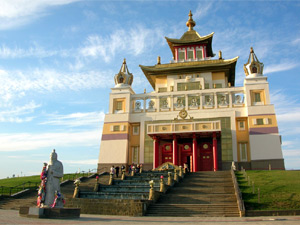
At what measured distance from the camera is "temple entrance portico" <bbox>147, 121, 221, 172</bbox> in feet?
125

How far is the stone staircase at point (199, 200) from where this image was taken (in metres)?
18.5

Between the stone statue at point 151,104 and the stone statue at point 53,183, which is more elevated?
the stone statue at point 151,104

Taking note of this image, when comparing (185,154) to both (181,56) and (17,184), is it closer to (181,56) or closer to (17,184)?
(181,56)

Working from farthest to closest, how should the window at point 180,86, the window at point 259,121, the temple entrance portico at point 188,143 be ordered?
the window at point 180,86 → the window at point 259,121 → the temple entrance portico at point 188,143

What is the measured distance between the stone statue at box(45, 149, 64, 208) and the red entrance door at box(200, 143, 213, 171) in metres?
26.8

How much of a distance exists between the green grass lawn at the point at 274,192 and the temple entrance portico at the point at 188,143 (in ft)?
36.6

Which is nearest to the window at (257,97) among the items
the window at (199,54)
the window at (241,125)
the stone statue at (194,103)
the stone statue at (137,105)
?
the window at (241,125)

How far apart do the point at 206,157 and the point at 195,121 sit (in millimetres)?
4989

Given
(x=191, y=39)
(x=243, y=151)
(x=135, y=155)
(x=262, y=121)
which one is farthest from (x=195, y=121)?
(x=191, y=39)

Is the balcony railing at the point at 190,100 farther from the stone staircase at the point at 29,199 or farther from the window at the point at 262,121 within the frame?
the stone staircase at the point at 29,199

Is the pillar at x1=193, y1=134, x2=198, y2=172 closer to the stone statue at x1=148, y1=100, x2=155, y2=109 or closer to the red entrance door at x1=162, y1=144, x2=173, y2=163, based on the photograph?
the red entrance door at x1=162, y1=144, x2=173, y2=163

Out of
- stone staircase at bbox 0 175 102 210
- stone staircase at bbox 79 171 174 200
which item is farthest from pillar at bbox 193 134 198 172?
stone staircase at bbox 0 175 102 210

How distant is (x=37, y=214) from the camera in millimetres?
13984

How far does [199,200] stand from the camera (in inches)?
817
